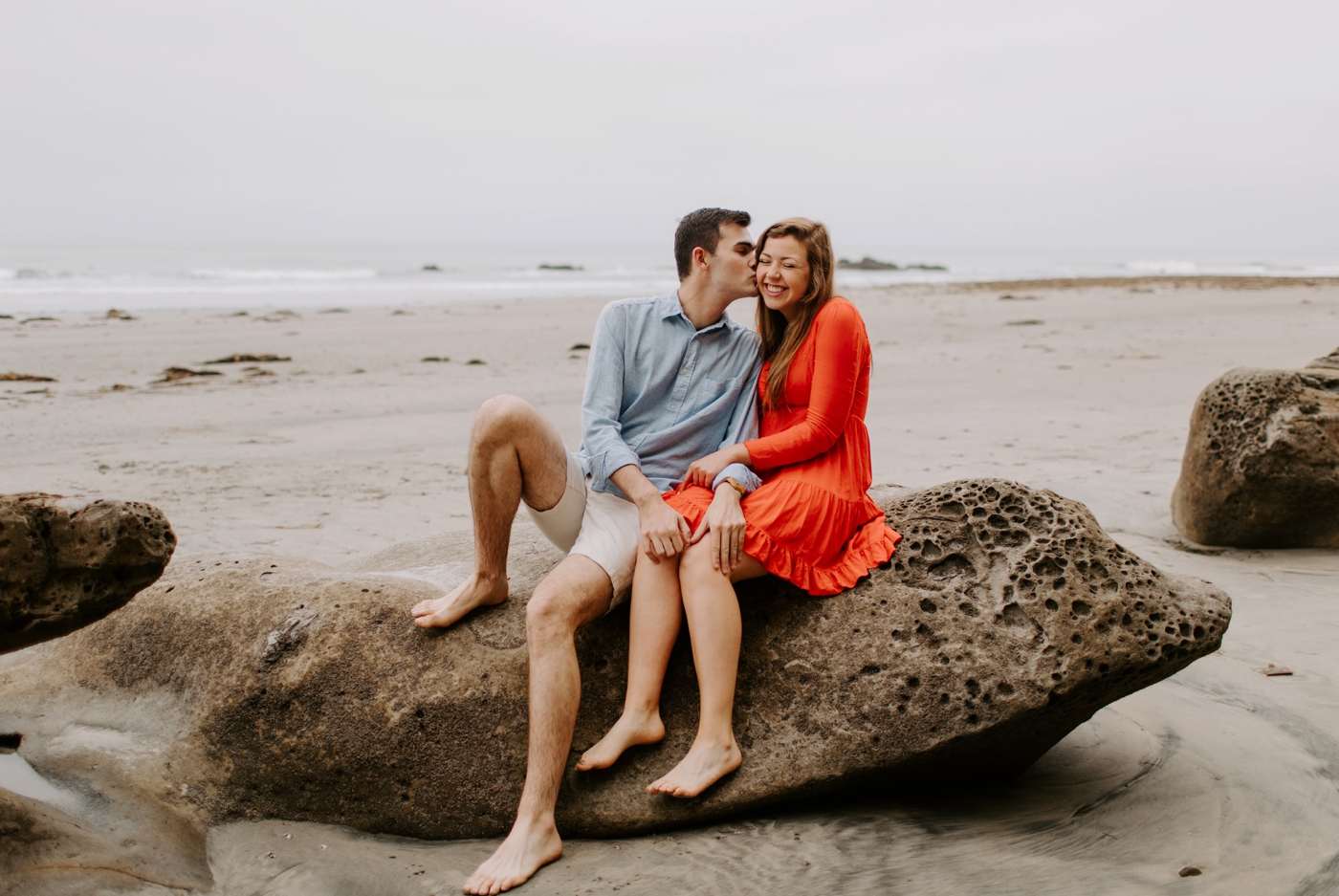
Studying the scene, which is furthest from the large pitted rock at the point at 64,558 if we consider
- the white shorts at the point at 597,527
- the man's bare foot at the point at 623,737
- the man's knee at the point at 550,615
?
the man's bare foot at the point at 623,737

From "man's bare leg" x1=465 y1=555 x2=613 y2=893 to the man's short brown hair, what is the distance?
3.91 ft

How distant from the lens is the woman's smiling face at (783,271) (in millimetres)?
3518

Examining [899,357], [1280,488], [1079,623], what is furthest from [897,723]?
[899,357]

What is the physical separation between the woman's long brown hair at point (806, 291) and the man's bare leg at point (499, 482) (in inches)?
30.4

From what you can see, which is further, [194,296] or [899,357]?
[194,296]

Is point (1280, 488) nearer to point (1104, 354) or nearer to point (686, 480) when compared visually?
point (686, 480)

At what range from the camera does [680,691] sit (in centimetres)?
337

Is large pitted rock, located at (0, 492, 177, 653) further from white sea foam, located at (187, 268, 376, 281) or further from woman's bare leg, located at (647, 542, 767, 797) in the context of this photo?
white sea foam, located at (187, 268, 376, 281)

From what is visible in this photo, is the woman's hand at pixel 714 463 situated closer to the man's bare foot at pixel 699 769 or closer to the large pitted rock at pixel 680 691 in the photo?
the large pitted rock at pixel 680 691

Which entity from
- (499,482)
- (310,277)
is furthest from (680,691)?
(310,277)

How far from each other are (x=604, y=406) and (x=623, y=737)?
115cm

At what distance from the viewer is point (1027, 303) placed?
2334 cm

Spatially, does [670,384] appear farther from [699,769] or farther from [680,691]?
[699,769]

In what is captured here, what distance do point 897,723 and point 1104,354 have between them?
12003mm
